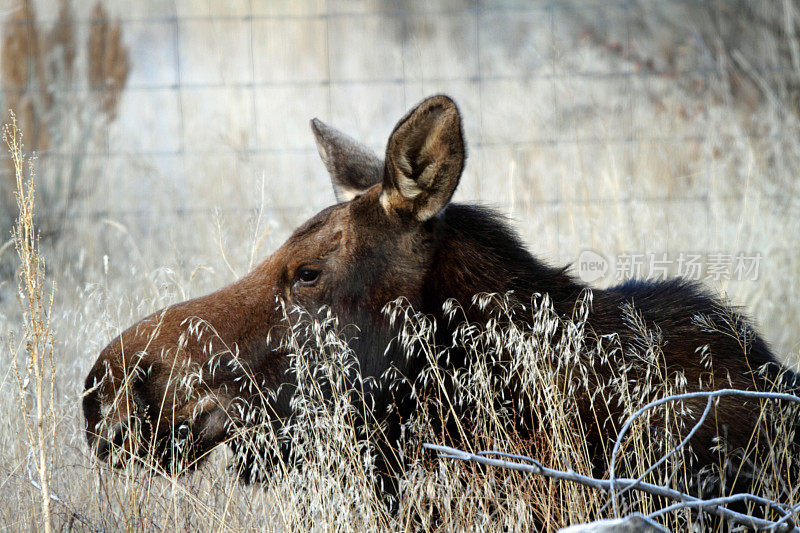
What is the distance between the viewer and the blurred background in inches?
247

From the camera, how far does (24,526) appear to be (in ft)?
9.11

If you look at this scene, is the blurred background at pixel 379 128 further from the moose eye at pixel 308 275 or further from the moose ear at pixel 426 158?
the moose ear at pixel 426 158

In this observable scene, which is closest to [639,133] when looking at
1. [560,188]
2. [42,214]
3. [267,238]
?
[560,188]

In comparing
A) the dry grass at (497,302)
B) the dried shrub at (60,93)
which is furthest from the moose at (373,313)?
the dried shrub at (60,93)

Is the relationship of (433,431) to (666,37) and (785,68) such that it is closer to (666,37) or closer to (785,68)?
(785,68)

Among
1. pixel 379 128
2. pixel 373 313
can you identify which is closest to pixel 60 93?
pixel 379 128

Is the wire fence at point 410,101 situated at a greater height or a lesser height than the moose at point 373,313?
greater

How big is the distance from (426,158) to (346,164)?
761 mm

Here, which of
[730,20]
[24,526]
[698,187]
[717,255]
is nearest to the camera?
[24,526]

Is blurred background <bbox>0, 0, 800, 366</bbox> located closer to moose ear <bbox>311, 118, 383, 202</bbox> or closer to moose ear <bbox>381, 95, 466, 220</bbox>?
moose ear <bbox>311, 118, 383, 202</bbox>

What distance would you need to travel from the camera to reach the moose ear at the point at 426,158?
99.3 inches

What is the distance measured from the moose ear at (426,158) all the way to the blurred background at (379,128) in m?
3.04

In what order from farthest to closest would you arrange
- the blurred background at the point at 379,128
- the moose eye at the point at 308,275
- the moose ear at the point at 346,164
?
the blurred background at the point at 379,128 → the moose ear at the point at 346,164 → the moose eye at the point at 308,275

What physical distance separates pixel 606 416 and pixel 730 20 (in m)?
8.31
